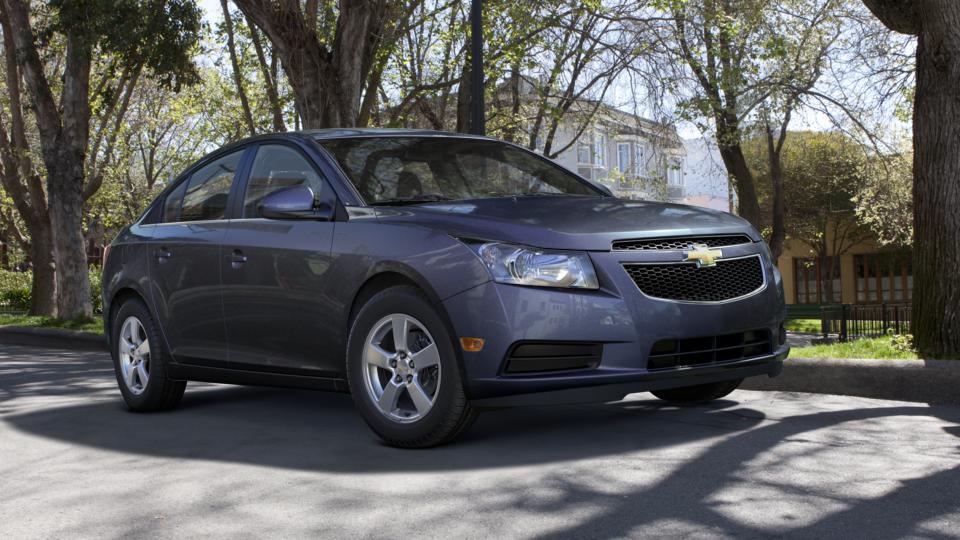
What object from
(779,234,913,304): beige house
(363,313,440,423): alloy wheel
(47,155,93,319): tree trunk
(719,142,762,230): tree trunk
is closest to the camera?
(363,313,440,423): alloy wheel

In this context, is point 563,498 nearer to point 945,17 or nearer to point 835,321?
point 945,17

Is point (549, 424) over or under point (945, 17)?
under

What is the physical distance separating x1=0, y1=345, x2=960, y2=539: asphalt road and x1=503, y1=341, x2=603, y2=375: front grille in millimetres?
418

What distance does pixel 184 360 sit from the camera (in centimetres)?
745

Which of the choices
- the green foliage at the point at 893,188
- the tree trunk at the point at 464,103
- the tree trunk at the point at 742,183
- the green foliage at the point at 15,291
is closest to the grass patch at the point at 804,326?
the green foliage at the point at 893,188

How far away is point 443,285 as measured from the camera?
5.52 metres

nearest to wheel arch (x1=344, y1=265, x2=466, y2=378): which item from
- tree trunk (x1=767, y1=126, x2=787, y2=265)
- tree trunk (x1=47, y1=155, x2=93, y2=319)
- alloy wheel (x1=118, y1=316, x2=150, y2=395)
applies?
alloy wheel (x1=118, y1=316, x2=150, y2=395)

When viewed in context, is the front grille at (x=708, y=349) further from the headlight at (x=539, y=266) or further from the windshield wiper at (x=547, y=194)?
the windshield wiper at (x=547, y=194)

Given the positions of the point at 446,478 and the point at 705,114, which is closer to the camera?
the point at 446,478

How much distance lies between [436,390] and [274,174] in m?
2.01

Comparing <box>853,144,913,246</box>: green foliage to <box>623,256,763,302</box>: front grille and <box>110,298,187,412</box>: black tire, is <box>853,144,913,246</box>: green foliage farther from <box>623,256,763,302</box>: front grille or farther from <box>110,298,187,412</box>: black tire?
<box>623,256,763,302</box>: front grille

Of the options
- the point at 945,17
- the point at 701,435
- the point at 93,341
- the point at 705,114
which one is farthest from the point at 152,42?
the point at 701,435

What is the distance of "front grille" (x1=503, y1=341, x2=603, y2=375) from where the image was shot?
540cm

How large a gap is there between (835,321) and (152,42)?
14305mm
